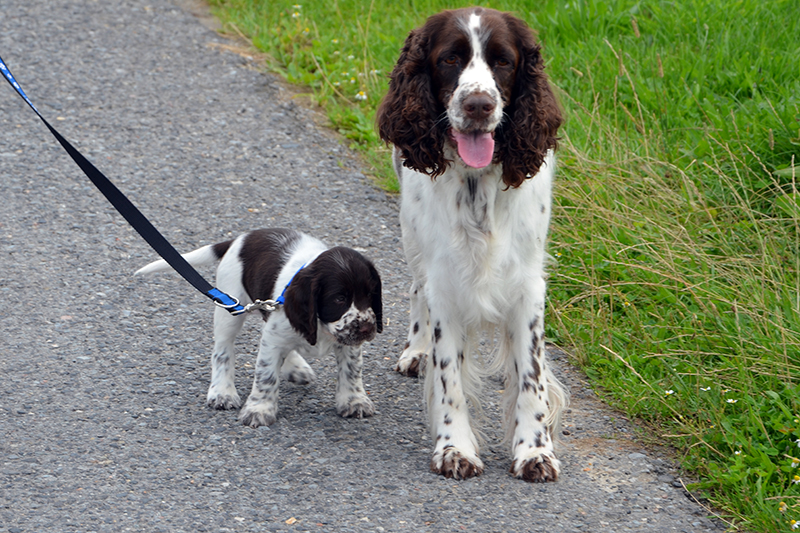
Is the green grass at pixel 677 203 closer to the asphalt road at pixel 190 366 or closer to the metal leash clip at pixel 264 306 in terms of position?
the asphalt road at pixel 190 366

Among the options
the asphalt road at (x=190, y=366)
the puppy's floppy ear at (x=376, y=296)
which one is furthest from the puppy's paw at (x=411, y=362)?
the puppy's floppy ear at (x=376, y=296)

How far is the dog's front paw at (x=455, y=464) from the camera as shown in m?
3.41

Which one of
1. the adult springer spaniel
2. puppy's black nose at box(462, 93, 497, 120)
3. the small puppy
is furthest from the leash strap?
puppy's black nose at box(462, 93, 497, 120)

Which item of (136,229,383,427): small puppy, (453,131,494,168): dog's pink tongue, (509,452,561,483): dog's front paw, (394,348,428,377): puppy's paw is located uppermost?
(453,131,494,168): dog's pink tongue

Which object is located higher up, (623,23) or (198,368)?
(623,23)

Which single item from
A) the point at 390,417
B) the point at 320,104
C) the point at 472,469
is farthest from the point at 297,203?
the point at 472,469

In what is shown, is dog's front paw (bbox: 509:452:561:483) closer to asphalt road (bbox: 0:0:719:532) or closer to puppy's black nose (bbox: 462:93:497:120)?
asphalt road (bbox: 0:0:719:532)

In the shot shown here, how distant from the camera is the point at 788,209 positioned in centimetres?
446

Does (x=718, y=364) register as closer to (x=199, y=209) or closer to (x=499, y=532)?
(x=499, y=532)

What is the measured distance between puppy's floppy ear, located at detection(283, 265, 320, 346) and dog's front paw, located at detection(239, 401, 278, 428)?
Result: 37 cm

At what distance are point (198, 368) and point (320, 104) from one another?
314 cm

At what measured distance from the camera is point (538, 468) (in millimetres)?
3400

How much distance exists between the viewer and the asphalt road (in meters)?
3.19

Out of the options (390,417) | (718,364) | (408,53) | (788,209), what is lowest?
(390,417)
